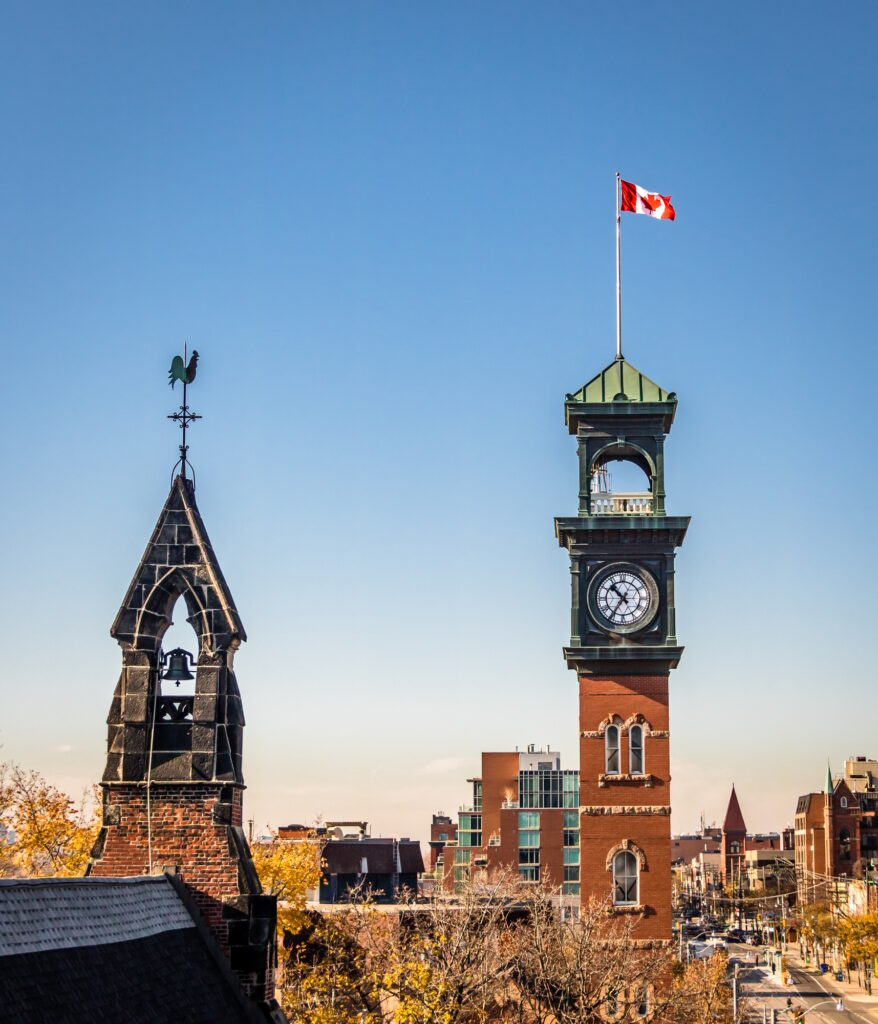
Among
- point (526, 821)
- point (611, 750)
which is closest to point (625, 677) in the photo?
point (611, 750)

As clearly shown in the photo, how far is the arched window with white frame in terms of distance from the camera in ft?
181

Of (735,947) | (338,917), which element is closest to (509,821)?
(735,947)

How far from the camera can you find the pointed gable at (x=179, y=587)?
67.4ft

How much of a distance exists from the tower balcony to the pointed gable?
119ft

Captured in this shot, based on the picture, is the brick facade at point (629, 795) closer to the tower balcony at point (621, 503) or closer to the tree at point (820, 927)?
the tower balcony at point (621, 503)

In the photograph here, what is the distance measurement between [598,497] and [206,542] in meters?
36.4

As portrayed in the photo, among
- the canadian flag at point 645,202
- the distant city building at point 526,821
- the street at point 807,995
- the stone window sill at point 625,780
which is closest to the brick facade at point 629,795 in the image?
the stone window sill at point 625,780

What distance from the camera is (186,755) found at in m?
20.1

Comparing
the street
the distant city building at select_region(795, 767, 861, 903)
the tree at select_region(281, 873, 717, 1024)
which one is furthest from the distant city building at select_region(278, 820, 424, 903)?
the distant city building at select_region(795, 767, 861, 903)

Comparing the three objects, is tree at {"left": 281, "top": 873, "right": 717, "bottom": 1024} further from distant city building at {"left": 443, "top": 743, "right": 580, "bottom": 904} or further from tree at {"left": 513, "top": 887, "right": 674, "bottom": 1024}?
distant city building at {"left": 443, "top": 743, "right": 580, "bottom": 904}

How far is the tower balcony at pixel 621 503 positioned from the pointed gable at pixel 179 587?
36.3 m

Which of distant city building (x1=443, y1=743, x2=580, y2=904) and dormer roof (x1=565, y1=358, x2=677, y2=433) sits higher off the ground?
dormer roof (x1=565, y1=358, x2=677, y2=433)

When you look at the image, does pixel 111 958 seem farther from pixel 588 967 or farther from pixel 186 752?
pixel 588 967

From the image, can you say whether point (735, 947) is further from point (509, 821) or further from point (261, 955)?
point (261, 955)
